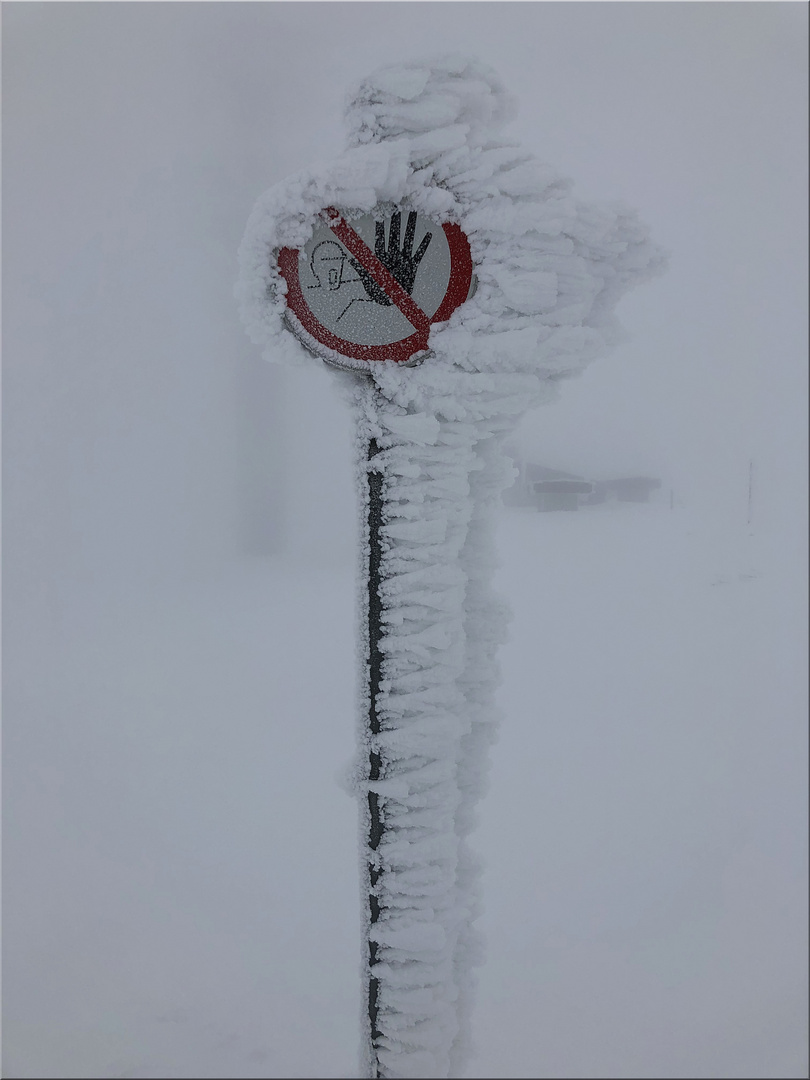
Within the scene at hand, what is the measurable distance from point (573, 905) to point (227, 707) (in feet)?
0.98

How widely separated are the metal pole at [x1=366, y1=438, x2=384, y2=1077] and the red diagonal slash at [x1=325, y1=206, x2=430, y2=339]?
68mm

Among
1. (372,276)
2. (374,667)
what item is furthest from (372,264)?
(374,667)

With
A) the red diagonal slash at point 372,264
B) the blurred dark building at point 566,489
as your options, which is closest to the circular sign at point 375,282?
the red diagonal slash at point 372,264

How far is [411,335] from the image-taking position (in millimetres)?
307

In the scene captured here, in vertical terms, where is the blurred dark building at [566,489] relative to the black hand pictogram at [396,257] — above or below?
below

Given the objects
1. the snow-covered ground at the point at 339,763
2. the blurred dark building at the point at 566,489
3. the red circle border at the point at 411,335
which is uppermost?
the red circle border at the point at 411,335

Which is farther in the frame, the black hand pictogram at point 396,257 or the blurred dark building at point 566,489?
the blurred dark building at point 566,489

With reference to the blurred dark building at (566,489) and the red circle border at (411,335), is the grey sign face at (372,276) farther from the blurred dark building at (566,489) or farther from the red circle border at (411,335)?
the blurred dark building at (566,489)

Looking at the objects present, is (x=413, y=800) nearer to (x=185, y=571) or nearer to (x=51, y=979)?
(x=185, y=571)

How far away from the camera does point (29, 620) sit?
1.52ft

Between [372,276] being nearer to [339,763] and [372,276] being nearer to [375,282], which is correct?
[375,282]

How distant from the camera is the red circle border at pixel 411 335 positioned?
30 centimetres

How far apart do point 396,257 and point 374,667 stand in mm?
209

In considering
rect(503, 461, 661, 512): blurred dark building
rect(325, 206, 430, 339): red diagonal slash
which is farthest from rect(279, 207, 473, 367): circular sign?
rect(503, 461, 661, 512): blurred dark building
